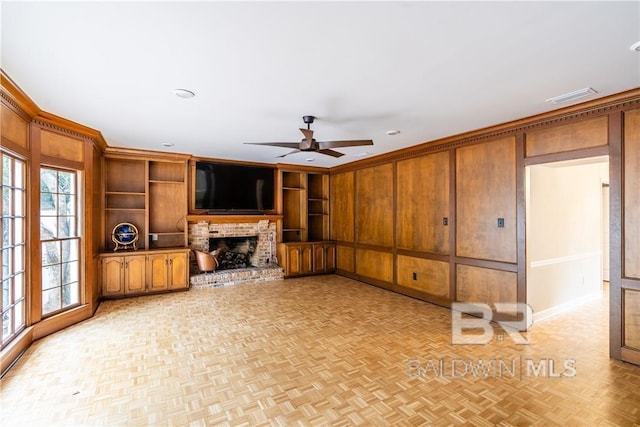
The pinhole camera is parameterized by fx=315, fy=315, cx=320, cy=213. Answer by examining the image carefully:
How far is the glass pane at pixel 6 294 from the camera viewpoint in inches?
121

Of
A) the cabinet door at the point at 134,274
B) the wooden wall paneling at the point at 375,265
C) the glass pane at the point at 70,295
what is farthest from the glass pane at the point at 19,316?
the wooden wall paneling at the point at 375,265

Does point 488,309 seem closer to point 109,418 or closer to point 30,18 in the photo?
point 109,418

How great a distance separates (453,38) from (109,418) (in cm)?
358

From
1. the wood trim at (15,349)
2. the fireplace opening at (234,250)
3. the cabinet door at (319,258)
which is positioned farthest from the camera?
the cabinet door at (319,258)

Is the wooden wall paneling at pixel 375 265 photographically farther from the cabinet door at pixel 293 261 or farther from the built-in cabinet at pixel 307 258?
the cabinet door at pixel 293 261

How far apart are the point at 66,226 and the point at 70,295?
37.1 inches

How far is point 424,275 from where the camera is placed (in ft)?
17.6

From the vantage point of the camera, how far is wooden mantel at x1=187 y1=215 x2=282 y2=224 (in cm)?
644

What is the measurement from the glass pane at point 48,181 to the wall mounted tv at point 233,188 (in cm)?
261

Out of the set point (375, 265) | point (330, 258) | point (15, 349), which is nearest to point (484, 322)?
point (375, 265)

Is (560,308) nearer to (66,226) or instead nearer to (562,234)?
(562,234)

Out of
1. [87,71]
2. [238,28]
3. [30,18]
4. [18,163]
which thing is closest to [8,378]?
[18,163]

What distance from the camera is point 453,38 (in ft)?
6.91

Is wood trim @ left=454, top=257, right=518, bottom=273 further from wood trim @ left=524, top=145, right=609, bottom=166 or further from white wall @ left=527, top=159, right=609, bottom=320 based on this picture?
wood trim @ left=524, top=145, right=609, bottom=166
